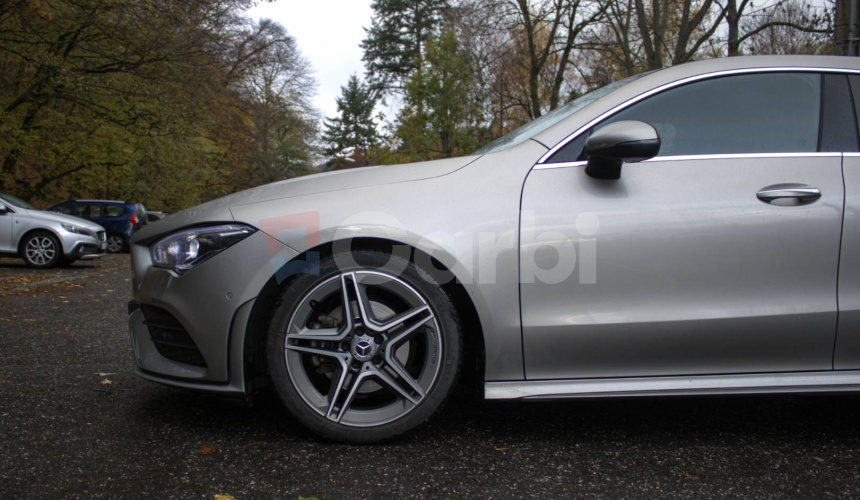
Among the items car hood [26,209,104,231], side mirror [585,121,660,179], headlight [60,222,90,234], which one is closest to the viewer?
side mirror [585,121,660,179]

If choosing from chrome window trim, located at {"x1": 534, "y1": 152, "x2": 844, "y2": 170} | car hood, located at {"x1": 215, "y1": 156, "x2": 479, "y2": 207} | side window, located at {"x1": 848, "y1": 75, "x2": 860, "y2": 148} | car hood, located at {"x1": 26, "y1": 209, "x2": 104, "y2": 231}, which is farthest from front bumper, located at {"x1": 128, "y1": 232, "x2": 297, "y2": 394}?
car hood, located at {"x1": 26, "y1": 209, "x2": 104, "y2": 231}

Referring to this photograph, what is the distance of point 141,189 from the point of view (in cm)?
2733

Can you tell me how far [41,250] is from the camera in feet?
41.5

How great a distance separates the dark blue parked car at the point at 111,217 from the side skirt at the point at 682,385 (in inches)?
732

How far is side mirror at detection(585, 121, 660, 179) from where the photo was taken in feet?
8.20

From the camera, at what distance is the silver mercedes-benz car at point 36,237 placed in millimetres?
12602

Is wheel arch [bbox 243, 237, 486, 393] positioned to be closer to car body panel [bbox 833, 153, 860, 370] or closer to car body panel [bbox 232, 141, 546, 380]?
car body panel [bbox 232, 141, 546, 380]

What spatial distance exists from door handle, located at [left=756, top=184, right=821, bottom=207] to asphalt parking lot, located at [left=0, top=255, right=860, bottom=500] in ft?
3.10

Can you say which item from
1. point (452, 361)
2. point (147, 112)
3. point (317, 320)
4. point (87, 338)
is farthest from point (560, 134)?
point (147, 112)

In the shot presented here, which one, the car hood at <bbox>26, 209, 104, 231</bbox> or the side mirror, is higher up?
the side mirror

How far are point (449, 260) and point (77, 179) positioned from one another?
24.6 meters

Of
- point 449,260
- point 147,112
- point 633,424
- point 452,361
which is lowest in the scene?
point 633,424

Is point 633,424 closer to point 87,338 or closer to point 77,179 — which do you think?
point 87,338

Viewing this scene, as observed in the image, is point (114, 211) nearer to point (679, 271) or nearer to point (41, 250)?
point (41, 250)
